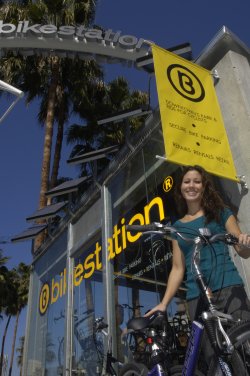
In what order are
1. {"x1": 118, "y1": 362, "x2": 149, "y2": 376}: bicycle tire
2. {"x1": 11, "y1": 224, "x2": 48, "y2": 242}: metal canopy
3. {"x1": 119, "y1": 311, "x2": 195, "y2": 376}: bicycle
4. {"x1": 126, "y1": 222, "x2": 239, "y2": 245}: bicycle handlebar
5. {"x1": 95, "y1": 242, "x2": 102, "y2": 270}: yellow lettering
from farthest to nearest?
{"x1": 11, "y1": 224, "x2": 48, "y2": 242}: metal canopy, {"x1": 95, "y1": 242, "x2": 102, "y2": 270}: yellow lettering, {"x1": 118, "y1": 362, "x2": 149, "y2": 376}: bicycle tire, {"x1": 119, "y1": 311, "x2": 195, "y2": 376}: bicycle, {"x1": 126, "y1": 222, "x2": 239, "y2": 245}: bicycle handlebar

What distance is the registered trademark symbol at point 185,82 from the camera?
4.32 metres

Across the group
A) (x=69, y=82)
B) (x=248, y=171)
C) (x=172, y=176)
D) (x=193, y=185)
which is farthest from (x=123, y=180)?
(x=69, y=82)

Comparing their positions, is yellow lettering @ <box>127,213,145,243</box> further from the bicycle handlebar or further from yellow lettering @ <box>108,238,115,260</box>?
the bicycle handlebar

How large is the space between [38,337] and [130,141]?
4.88 metres

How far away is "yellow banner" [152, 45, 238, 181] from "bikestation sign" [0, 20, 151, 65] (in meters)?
3.46

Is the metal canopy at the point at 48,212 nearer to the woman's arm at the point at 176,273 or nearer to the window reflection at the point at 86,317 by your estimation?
Answer: the window reflection at the point at 86,317

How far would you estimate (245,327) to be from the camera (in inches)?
79.2

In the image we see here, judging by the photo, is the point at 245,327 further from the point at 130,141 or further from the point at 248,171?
the point at 130,141

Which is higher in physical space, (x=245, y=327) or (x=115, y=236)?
(x=115, y=236)

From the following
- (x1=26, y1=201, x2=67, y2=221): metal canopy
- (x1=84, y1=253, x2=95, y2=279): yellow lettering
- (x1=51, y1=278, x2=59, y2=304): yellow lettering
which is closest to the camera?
(x1=84, y1=253, x2=95, y2=279): yellow lettering

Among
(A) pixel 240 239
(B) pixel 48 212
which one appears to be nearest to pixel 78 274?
(B) pixel 48 212

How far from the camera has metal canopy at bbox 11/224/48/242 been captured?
9914 mm

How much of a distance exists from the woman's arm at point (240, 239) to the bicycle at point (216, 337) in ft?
0.14

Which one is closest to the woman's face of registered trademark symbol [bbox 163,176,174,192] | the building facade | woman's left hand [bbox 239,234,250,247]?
woman's left hand [bbox 239,234,250,247]
